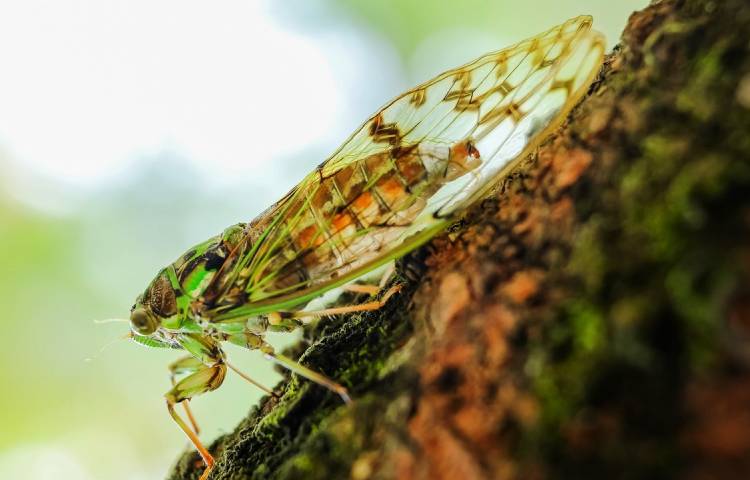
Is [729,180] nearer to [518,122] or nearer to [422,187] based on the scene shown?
[518,122]

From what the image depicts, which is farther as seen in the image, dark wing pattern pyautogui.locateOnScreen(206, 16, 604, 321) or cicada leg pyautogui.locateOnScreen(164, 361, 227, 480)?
cicada leg pyautogui.locateOnScreen(164, 361, 227, 480)

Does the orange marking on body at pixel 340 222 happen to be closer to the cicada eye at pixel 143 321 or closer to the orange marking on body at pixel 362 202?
the orange marking on body at pixel 362 202

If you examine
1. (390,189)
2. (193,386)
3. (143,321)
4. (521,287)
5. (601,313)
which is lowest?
(601,313)

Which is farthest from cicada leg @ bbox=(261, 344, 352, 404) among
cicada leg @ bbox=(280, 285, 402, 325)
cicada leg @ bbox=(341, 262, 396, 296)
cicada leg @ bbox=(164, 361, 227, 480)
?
cicada leg @ bbox=(164, 361, 227, 480)

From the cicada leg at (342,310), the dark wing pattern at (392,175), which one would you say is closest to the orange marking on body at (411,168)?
the dark wing pattern at (392,175)

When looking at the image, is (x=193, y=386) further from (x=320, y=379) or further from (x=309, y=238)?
(x=320, y=379)

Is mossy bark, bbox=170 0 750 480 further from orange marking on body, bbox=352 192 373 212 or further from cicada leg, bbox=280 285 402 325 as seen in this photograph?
orange marking on body, bbox=352 192 373 212

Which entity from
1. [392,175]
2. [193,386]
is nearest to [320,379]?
[392,175]
